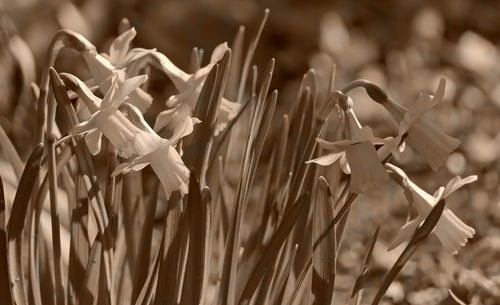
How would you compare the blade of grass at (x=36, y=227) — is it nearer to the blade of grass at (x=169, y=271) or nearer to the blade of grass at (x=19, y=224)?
the blade of grass at (x=19, y=224)

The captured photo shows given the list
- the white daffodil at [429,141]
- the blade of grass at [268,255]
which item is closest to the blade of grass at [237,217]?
the blade of grass at [268,255]

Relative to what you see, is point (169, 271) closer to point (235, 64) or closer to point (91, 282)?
point (91, 282)

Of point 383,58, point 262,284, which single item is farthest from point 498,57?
point 262,284

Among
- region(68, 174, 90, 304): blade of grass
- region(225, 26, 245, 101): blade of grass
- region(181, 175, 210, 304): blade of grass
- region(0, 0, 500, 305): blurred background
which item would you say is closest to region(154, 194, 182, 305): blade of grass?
region(181, 175, 210, 304): blade of grass

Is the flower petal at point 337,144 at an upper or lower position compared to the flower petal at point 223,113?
upper

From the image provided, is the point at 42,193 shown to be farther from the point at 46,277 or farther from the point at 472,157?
the point at 472,157

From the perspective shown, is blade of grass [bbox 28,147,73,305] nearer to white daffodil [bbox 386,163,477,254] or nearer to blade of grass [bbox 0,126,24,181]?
blade of grass [bbox 0,126,24,181]
